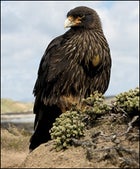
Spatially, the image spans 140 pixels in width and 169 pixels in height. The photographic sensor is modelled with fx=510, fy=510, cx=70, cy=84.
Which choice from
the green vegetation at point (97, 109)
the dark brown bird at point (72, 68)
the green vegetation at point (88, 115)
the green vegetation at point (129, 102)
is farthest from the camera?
the dark brown bird at point (72, 68)

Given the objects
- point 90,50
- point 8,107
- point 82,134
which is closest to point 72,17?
point 90,50

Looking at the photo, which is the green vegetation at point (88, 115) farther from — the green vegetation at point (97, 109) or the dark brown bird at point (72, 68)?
the dark brown bird at point (72, 68)

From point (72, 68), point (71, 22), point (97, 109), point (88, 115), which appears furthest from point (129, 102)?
point (71, 22)

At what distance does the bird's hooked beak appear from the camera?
7.39m

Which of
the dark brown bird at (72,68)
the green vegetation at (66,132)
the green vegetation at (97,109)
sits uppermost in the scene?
the dark brown bird at (72,68)

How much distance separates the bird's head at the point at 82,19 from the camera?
747 cm

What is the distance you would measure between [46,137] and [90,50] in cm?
138

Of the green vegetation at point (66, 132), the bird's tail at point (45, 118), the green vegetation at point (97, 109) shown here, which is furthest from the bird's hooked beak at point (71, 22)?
the green vegetation at point (66, 132)

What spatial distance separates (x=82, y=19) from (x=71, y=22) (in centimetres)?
19

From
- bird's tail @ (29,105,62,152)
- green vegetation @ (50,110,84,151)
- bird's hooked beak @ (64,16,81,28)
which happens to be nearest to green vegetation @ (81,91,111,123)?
green vegetation @ (50,110,84,151)

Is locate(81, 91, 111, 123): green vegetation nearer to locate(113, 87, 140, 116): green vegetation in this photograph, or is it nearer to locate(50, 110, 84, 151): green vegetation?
locate(113, 87, 140, 116): green vegetation

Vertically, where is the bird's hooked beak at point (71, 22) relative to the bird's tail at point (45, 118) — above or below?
above

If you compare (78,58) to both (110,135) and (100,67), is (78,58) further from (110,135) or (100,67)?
(110,135)

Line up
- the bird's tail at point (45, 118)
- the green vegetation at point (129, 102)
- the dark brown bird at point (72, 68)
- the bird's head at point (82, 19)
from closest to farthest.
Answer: the green vegetation at point (129, 102), the dark brown bird at point (72, 68), the bird's tail at point (45, 118), the bird's head at point (82, 19)
